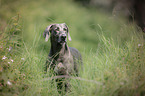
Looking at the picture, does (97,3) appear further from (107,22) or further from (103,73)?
(103,73)

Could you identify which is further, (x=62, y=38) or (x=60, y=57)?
(x=60, y=57)

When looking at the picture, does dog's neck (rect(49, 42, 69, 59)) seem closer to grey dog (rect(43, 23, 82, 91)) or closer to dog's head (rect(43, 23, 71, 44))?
grey dog (rect(43, 23, 82, 91))

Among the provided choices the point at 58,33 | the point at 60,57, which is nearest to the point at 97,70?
the point at 60,57

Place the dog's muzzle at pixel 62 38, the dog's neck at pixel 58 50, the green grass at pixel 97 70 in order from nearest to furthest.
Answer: the green grass at pixel 97 70
the dog's muzzle at pixel 62 38
the dog's neck at pixel 58 50

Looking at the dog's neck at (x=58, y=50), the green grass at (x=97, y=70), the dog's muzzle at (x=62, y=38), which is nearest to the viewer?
the green grass at (x=97, y=70)

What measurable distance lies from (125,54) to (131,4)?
15.9 ft

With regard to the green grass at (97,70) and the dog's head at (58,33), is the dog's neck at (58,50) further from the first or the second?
the green grass at (97,70)

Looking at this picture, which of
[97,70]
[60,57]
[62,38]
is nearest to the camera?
[97,70]

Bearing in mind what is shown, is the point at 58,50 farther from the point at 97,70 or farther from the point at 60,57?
the point at 97,70

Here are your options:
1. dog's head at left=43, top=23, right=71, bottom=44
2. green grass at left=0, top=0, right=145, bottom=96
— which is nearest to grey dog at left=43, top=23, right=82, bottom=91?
dog's head at left=43, top=23, right=71, bottom=44

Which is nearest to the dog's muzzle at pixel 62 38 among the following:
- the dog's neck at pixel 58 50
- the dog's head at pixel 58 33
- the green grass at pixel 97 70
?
the dog's head at pixel 58 33

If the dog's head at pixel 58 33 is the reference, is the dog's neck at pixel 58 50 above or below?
below

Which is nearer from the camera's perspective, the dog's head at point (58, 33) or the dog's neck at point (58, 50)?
the dog's head at point (58, 33)

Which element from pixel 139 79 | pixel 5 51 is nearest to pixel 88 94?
pixel 139 79
